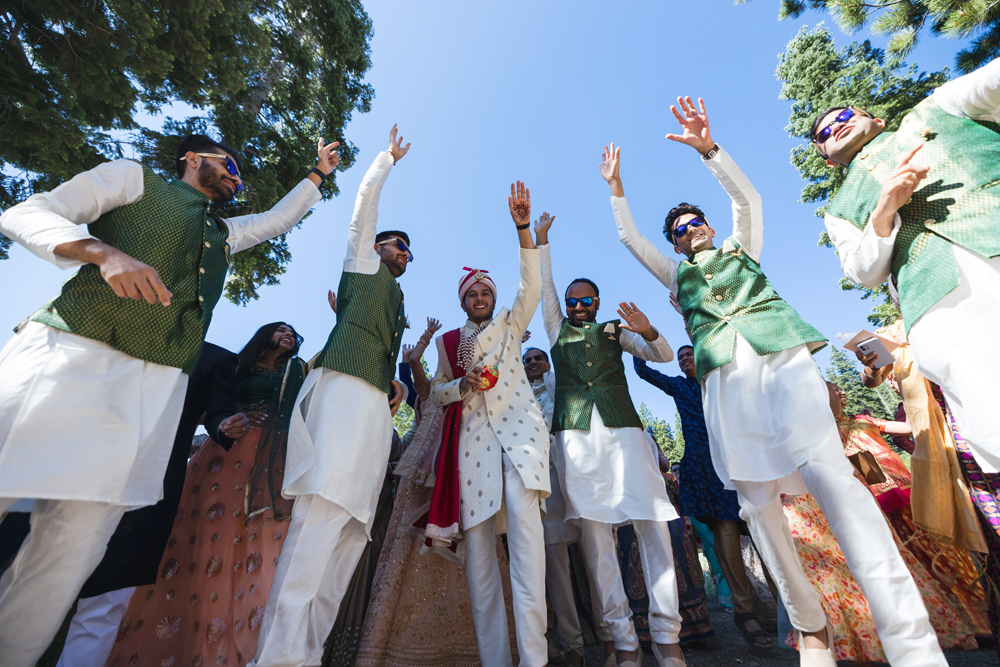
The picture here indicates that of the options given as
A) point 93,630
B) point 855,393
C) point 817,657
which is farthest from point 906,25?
point 855,393

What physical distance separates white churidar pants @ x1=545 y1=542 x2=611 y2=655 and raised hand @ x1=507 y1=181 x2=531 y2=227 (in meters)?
2.23

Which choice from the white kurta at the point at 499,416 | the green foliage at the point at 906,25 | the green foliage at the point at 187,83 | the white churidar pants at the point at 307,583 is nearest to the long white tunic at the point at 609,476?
the white kurta at the point at 499,416

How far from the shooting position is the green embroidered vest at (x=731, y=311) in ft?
8.07

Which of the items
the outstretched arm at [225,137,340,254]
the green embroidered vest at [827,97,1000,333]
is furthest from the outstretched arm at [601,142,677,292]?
the outstretched arm at [225,137,340,254]

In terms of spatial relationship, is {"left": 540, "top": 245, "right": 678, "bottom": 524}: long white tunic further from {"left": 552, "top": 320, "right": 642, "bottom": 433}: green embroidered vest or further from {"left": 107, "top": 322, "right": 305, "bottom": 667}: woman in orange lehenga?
{"left": 107, "top": 322, "right": 305, "bottom": 667}: woman in orange lehenga

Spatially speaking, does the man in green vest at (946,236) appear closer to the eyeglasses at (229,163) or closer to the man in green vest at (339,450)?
the man in green vest at (339,450)

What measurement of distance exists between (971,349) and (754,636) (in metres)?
2.36

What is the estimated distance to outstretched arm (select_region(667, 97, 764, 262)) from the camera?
284cm

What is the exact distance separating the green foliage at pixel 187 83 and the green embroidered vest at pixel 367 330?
396 centimetres

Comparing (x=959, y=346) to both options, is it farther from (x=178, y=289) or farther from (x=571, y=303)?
(x=178, y=289)

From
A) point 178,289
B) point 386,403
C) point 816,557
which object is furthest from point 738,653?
point 178,289

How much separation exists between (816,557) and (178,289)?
3.90 m

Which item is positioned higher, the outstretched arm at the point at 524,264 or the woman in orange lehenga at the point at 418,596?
the outstretched arm at the point at 524,264

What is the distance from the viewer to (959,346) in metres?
1.82
